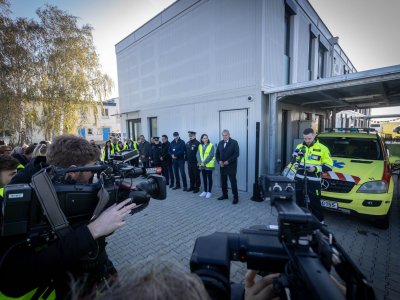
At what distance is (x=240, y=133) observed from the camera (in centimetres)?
682

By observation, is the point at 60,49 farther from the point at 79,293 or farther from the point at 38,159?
the point at 79,293

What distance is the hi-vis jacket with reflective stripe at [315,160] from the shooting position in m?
4.19

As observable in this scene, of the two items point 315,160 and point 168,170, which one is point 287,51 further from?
point 168,170

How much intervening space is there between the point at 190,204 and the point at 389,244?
4.26 metres

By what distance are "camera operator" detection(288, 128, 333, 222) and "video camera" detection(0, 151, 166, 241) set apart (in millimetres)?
3660

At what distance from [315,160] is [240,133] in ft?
9.46

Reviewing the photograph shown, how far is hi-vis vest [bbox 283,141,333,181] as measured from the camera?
4.19m

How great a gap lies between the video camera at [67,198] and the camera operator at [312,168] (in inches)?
144

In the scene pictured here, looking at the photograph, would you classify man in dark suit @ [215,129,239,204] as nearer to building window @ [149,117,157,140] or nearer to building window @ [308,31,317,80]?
building window @ [149,117,157,140]

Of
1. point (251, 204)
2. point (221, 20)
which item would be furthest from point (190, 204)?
point (221, 20)

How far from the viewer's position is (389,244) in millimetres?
3621

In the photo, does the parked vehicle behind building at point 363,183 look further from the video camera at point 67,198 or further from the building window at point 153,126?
the building window at point 153,126

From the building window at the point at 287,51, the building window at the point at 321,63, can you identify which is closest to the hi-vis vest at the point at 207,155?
the building window at the point at 287,51

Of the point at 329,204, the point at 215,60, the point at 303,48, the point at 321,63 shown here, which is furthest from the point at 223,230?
the point at 321,63
